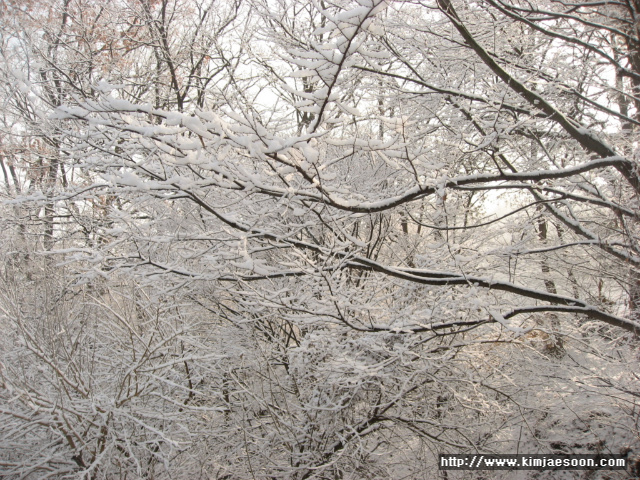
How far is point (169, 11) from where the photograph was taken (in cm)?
840

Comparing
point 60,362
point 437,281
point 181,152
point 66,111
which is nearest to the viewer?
point 66,111

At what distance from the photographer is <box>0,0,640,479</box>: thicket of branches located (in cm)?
260

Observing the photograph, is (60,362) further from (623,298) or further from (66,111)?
(623,298)

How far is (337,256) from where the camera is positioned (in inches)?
155

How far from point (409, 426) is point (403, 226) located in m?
3.92

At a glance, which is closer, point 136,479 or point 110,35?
point 136,479

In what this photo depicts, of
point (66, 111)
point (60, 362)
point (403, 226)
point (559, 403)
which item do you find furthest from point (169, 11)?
point (559, 403)

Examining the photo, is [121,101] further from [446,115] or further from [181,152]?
[446,115]

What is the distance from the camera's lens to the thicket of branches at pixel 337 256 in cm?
260

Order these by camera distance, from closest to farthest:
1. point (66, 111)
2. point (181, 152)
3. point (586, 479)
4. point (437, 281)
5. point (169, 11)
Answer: point (66, 111) → point (181, 152) → point (437, 281) → point (586, 479) → point (169, 11)

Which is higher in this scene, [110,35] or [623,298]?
[110,35]

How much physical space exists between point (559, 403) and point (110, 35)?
38.7 feet

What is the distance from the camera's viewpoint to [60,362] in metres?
4.35

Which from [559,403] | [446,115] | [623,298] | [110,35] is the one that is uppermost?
[110,35]
